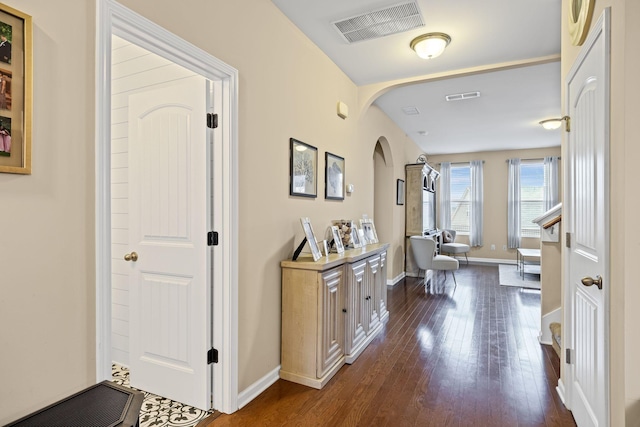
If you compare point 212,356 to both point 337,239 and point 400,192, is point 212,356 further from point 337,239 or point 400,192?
point 400,192

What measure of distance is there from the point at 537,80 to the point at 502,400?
355 centimetres

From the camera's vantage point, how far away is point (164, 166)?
2314mm

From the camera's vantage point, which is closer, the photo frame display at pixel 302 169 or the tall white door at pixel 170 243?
the tall white door at pixel 170 243

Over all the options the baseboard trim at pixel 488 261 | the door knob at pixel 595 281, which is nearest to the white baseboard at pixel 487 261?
the baseboard trim at pixel 488 261

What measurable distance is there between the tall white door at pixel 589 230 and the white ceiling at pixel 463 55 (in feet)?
2.90

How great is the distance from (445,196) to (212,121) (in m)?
7.87

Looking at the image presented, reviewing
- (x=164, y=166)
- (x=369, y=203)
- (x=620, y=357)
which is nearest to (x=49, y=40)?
(x=164, y=166)

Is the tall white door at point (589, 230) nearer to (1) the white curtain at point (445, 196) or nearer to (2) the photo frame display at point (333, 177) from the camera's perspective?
(2) the photo frame display at point (333, 177)

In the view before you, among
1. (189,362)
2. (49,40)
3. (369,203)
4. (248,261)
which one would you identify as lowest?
(189,362)

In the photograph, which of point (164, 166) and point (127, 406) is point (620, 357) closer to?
Result: point (127, 406)

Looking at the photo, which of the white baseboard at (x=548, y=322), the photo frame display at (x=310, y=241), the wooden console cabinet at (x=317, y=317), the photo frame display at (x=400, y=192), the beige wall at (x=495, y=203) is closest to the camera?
the wooden console cabinet at (x=317, y=317)

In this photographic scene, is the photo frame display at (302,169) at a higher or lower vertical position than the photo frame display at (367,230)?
higher

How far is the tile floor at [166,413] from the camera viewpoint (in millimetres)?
2039

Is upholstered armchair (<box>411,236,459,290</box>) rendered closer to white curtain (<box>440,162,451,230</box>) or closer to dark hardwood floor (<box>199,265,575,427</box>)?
dark hardwood floor (<box>199,265,575,427</box>)
